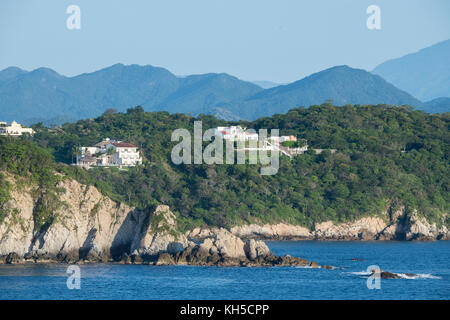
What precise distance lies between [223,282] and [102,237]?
32.2ft

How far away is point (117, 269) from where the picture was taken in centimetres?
4506

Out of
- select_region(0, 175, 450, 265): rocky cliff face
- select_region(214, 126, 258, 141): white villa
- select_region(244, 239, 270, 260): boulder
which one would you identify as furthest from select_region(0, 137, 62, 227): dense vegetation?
select_region(214, 126, 258, 141): white villa

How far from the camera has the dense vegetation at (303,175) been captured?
73.1 m

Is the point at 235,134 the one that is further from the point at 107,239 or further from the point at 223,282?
the point at 223,282

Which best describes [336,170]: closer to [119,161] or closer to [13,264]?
[119,161]

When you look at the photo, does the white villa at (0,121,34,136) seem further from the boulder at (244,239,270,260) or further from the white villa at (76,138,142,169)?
the boulder at (244,239,270,260)

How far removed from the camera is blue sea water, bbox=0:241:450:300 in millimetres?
A: 37812

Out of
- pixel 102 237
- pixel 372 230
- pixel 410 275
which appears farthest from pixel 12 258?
pixel 372 230

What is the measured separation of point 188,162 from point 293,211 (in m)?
11.5

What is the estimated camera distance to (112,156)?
8100 cm

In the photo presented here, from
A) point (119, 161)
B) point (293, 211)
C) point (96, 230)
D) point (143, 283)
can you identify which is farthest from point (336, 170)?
point (143, 283)
